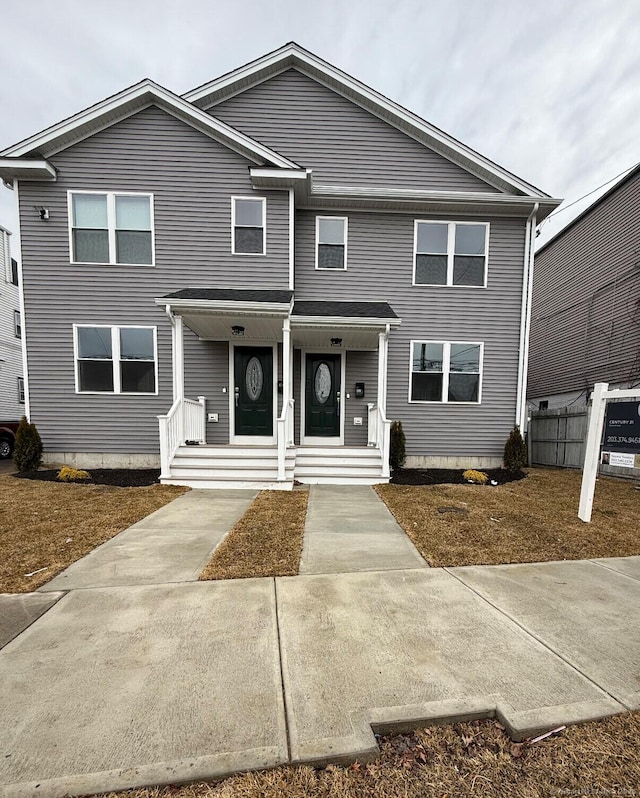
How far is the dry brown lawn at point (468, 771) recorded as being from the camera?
130 cm

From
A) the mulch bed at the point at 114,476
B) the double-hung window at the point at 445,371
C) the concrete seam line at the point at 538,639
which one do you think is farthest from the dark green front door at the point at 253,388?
the concrete seam line at the point at 538,639

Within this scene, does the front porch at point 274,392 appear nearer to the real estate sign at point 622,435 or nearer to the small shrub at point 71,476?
the small shrub at point 71,476

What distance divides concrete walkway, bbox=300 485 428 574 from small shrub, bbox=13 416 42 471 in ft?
19.9

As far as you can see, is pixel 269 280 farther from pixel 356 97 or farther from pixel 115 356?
pixel 356 97

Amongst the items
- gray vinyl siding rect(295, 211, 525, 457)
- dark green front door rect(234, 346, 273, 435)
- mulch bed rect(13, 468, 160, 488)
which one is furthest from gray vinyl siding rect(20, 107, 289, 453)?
gray vinyl siding rect(295, 211, 525, 457)

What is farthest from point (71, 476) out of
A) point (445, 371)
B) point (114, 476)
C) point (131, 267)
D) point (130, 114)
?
point (445, 371)

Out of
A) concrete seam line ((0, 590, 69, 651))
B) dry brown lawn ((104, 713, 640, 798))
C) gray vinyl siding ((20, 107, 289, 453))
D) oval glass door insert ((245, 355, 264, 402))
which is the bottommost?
concrete seam line ((0, 590, 69, 651))

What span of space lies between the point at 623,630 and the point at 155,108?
1071cm

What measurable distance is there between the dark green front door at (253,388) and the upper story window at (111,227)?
2908 millimetres

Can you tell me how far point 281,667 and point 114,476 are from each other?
6.39 meters

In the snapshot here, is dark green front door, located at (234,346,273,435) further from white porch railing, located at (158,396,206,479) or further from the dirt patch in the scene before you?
the dirt patch

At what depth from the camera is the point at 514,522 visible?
457 cm

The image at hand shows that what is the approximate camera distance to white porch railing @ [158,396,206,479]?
6414 millimetres

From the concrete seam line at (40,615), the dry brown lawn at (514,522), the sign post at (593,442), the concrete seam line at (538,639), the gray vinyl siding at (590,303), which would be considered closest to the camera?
the concrete seam line at (538,639)
